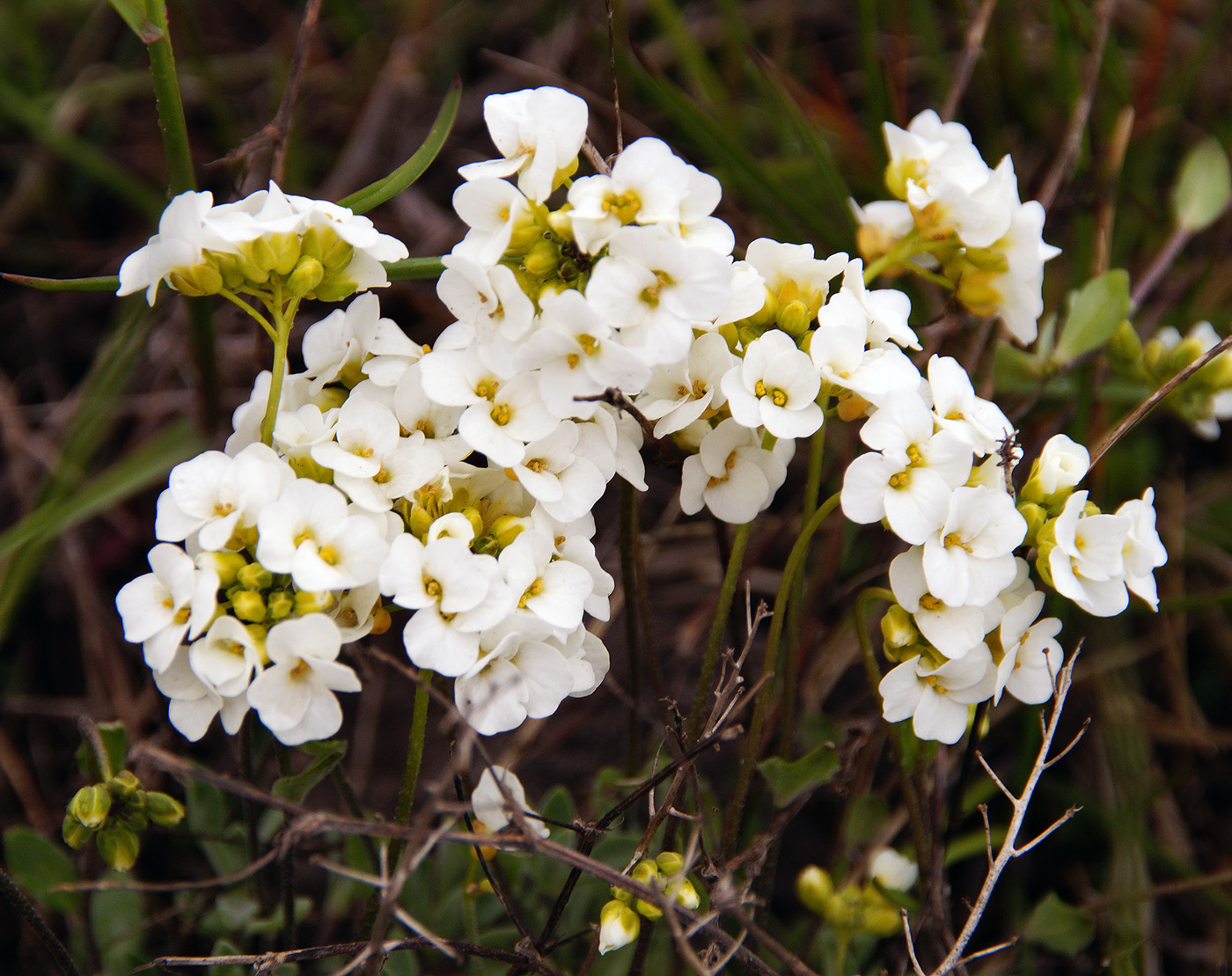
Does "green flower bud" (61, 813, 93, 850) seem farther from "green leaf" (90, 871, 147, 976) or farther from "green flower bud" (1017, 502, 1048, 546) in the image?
"green flower bud" (1017, 502, 1048, 546)

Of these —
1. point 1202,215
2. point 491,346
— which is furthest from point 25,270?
point 1202,215

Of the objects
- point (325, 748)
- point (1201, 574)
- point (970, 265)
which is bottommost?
point (1201, 574)

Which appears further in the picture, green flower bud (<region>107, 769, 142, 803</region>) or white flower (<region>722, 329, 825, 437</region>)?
green flower bud (<region>107, 769, 142, 803</region>)

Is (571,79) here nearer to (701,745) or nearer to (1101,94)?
(1101,94)

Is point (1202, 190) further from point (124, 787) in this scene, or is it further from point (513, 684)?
point (124, 787)

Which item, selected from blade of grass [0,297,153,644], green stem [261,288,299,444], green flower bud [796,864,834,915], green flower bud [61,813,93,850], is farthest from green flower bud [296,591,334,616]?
blade of grass [0,297,153,644]

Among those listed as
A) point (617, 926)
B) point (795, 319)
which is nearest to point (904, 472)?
point (795, 319)
